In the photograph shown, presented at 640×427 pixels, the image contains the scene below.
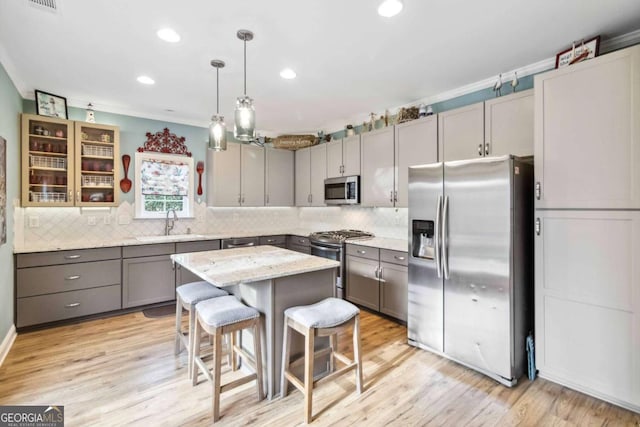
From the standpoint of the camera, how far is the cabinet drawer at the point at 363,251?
12.0 ft

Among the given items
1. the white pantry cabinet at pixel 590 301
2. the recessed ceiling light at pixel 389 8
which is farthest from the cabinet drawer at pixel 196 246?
the white pantry cabinet at pixel 590 301

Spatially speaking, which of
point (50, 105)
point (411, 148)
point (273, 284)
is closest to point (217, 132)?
point (273, 284)

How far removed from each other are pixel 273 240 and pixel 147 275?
179 cm

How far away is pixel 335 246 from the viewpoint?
13.4 feet

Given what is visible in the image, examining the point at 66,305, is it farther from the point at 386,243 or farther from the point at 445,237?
the point at 445,237

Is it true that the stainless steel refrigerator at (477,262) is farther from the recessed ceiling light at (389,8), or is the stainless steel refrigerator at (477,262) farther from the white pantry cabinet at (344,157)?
the white pantry cabinet at (344,157)

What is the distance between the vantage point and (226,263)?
2344mm

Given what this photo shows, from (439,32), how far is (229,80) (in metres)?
2.01

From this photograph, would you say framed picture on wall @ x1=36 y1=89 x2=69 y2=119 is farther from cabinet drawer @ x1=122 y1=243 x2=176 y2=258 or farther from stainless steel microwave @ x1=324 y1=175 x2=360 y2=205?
stainless steel microwave @ x1=324 y1=175 x2=360 y2=205

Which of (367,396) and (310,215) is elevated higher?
(310,215)

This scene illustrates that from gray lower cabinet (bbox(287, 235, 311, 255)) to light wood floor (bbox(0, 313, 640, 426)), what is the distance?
2.07 m

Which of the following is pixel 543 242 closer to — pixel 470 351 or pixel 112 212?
pixel 470 351

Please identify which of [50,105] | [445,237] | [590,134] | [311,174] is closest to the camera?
[590,134]

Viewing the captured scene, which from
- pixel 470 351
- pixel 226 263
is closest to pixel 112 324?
pixel 226 263
